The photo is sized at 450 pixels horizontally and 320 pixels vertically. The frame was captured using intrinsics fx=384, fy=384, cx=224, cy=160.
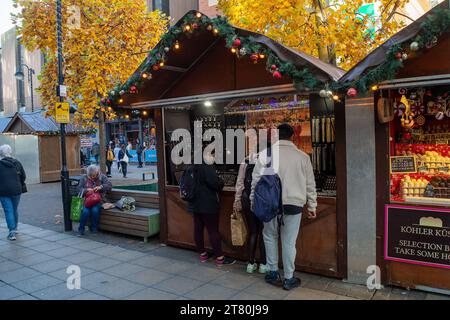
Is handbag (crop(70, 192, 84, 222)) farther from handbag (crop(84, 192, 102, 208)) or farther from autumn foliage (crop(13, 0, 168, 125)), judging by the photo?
autumn foliage (crop(13, 0, 168, 125))

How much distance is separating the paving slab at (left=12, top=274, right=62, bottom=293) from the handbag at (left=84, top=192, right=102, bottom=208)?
2200 millimetres

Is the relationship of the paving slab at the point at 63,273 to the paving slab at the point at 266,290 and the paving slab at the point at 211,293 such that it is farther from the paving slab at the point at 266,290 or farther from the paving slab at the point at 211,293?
→ the paving slab at the point at 266,290

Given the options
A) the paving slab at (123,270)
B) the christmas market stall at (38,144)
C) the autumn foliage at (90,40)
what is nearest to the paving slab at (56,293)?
the paving slab at (123,270)

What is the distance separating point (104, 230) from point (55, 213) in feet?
9.19

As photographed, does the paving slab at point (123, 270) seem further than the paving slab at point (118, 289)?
Yes

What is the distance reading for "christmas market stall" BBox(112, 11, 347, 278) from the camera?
4.36 metres

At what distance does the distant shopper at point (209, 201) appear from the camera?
504 centimetres

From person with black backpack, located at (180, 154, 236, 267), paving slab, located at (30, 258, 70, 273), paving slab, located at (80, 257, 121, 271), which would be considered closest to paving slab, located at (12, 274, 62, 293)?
paving slab, located at (30, 258, 70, 273)

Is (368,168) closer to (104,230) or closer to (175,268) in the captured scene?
(175,268)

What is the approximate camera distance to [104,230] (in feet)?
24.0

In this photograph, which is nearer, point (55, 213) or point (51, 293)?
point (51, 293)

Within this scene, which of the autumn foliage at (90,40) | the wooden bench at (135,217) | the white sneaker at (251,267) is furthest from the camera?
the autumn foliage at (90,40)

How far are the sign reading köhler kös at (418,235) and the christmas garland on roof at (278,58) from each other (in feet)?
4.86
